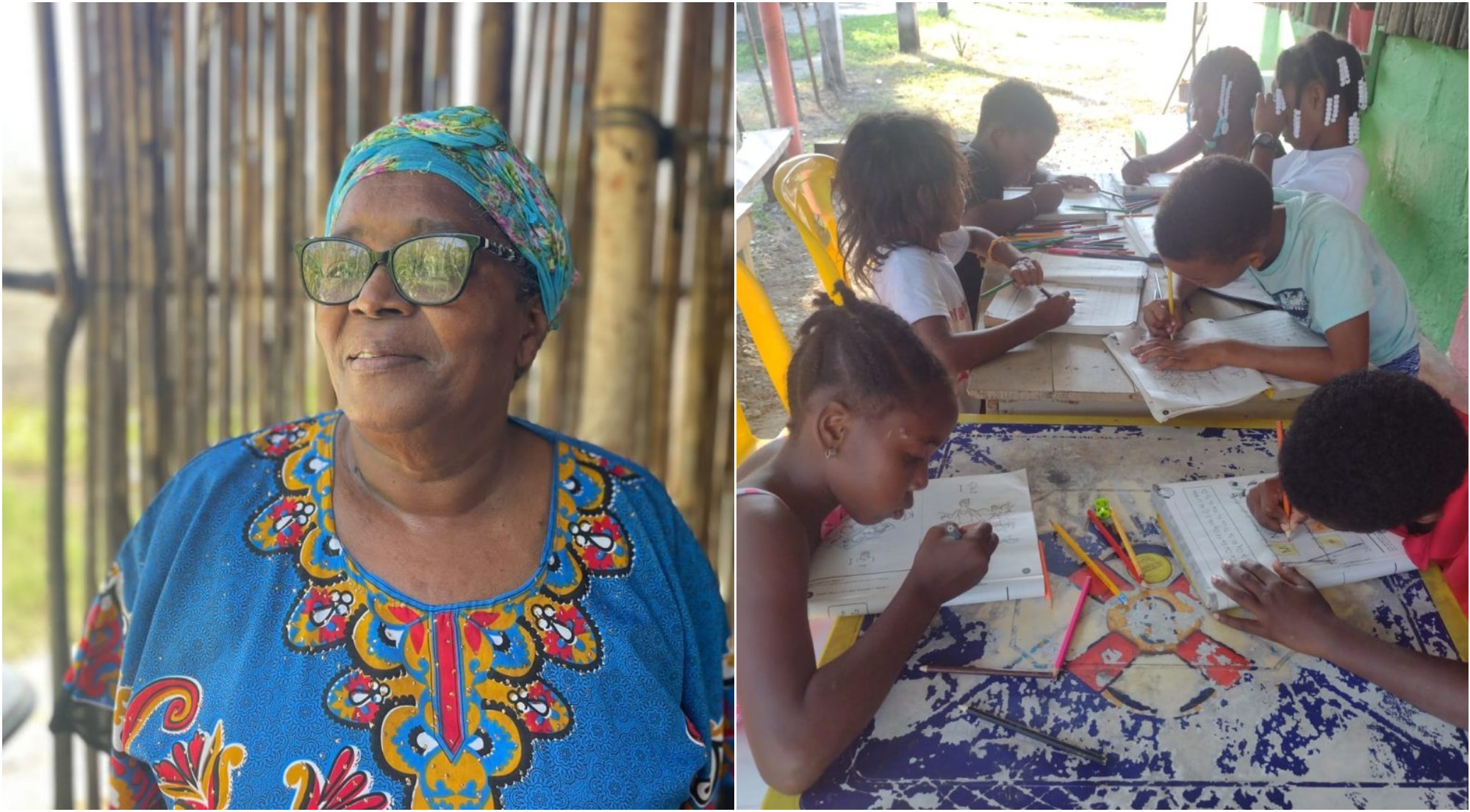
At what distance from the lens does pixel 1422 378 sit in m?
1.31

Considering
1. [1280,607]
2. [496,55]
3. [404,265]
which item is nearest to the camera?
[404,265]

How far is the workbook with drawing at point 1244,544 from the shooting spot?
1314mm

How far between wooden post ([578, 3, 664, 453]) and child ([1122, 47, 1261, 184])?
829 millimetres

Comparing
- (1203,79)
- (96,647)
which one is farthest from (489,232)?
(1203,79)

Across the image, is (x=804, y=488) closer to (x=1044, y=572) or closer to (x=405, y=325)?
(x=1044, y=572)

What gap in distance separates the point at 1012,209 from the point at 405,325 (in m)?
0.82

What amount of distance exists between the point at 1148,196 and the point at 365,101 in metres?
1.22

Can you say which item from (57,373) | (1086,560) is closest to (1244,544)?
(1086,560)

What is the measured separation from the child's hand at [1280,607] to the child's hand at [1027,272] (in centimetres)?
45

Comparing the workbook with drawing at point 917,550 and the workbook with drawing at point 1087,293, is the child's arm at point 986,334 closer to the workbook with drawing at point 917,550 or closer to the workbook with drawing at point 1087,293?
the workbook with drawing at point 1087,293

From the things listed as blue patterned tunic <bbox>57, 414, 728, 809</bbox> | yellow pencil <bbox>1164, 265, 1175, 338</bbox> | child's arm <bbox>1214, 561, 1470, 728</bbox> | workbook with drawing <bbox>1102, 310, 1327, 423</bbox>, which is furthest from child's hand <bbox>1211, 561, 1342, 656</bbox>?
blue patterned tunic <bbox>57, 414, 728, 809</bbox>

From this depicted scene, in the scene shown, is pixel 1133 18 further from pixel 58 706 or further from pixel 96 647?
pixel 58 706

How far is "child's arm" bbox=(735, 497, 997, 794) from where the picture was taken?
49.3 inches

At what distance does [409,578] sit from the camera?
1258 millimetres
